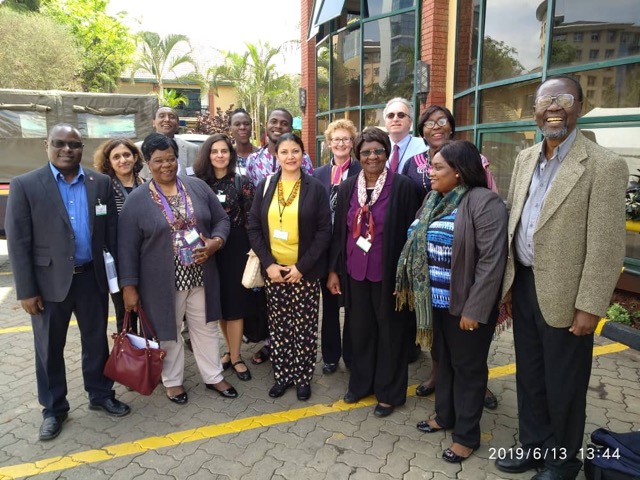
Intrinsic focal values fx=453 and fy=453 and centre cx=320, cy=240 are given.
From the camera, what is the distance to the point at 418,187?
323 centimetres

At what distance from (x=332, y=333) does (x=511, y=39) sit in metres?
4.96

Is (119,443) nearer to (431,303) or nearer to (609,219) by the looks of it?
(431,303)

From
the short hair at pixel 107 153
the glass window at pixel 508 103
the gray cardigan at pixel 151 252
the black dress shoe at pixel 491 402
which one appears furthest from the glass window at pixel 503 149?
the short hair at pixel 107 153

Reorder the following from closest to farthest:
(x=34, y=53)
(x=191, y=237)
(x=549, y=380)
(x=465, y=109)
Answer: (x=549, y=380) → (x=191, y=237) → (x=465, y=109) → (x=34, y=53)

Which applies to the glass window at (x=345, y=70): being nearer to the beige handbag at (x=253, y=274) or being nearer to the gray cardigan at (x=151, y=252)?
the beige handbag at (x=253, y=274)

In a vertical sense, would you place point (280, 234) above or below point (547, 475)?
above

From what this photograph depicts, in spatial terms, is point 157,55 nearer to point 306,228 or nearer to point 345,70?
point 345,70

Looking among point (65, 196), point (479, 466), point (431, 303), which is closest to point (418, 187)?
point (431, 303)

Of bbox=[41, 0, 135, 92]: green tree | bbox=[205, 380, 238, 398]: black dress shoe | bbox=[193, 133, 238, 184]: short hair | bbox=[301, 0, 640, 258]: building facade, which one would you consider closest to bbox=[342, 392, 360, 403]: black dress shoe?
bbox=[205, 380, 238, 398]: black dress shoe

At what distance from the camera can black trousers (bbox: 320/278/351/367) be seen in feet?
12.6

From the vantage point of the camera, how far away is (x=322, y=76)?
11.4 meters

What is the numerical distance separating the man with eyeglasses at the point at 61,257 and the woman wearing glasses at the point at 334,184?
1668 millimetres

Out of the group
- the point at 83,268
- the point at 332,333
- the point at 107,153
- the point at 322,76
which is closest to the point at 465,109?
the point at 332,333

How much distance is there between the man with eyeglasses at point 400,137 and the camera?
12.3ft
